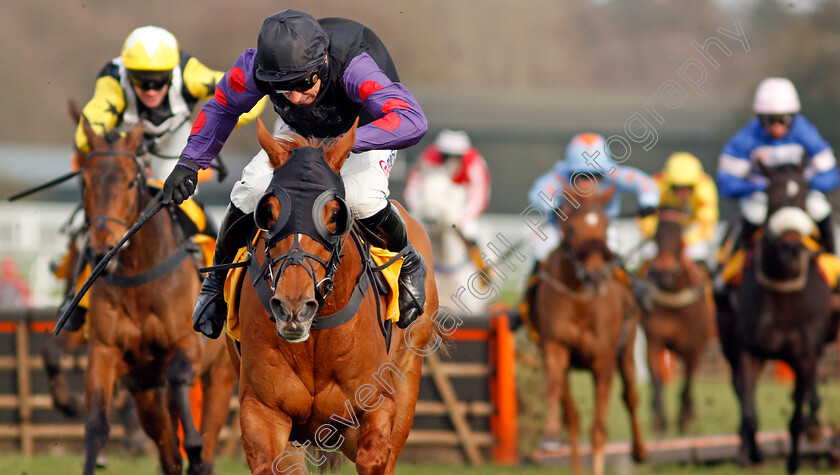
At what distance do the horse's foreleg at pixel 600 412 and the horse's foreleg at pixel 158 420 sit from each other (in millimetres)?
3030

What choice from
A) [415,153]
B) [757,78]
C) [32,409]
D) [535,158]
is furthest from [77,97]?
[32,409]

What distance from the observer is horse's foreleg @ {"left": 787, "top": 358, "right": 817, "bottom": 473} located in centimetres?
770

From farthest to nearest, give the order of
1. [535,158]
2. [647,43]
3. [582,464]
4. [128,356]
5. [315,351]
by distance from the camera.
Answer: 1. [647,43]
2. [535,158]
3. [582,464]
4. [128,356]
5. [315,351]

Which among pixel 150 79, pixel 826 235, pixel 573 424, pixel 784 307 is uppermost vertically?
pixel 150 79

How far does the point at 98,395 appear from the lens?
5.54m

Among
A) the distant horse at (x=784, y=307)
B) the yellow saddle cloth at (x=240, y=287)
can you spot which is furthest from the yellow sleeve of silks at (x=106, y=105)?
the distant horse at (x=784, y=307)

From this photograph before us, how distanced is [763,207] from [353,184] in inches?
221

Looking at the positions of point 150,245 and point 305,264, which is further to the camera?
point 150,245

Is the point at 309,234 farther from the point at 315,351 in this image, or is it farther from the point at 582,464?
the point at 582,464

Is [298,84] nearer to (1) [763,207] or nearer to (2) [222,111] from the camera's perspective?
(2) [222,111]

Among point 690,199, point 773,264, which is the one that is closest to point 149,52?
point 773,264

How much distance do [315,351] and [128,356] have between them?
2389 millimetres

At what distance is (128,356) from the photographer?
5.80 metres

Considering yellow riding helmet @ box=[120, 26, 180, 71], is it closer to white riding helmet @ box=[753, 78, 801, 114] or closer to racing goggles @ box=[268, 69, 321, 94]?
racing goggles @ box=[268, 69, 321, 94]
